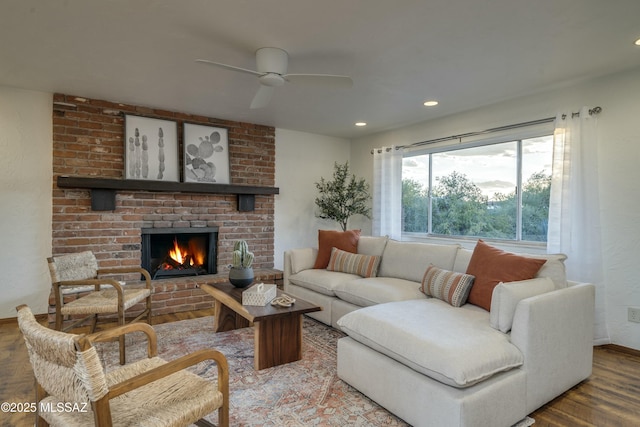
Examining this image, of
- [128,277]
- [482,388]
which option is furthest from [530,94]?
[128,277]

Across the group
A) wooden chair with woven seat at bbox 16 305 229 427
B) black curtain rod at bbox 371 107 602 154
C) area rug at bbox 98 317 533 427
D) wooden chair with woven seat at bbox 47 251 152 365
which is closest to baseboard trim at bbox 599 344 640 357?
area rug at bbox 98 317 533 427

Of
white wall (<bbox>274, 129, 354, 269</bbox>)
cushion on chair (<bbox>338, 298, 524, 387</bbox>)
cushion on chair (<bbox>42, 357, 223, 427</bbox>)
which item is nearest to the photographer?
cushion on chair (<bbox>42, 357, 223, 427</bbox>)

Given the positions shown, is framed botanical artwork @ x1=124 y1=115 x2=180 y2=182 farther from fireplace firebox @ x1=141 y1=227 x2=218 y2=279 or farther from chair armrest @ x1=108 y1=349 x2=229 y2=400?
chair armrest @ x1=108 y1=349 x2=229 y2=400

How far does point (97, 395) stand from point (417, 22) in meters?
2.43

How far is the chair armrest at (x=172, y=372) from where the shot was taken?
1.16m

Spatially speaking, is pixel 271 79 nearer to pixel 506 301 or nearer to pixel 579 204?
pixel 506 301

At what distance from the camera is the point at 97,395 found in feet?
3.62

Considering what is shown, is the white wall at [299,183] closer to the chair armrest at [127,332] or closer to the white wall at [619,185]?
the white wall at [619,185]

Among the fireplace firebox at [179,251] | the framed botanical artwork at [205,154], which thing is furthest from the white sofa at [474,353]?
the framed botanical artwork at [205,154]

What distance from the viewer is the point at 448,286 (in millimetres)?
2539

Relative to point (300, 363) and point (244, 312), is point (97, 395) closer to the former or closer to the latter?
point (244, 312)

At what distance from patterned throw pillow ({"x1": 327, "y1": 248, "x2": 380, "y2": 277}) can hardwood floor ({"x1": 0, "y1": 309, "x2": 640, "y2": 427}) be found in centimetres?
176

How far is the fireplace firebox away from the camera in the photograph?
13.6 feet

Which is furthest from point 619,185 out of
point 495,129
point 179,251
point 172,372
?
point 179,251
